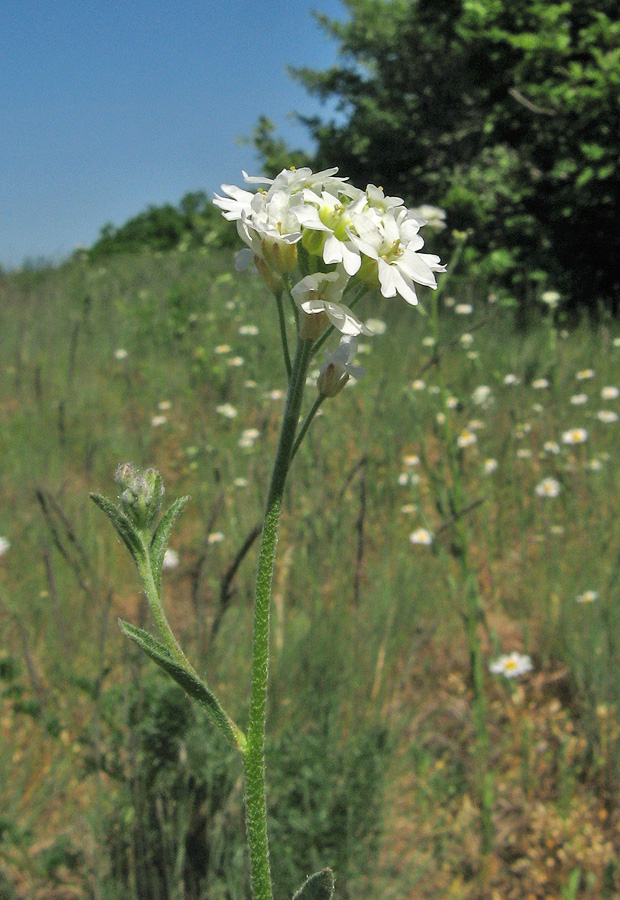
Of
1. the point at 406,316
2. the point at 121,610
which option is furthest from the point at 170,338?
the point at 121,610

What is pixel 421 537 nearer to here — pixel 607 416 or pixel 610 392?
pixel 607 416

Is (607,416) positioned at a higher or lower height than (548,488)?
higher

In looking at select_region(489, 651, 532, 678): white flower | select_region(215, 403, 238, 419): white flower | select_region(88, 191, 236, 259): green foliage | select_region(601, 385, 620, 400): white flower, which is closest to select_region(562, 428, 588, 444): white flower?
select_region(601, 385, 620, 400): white flower

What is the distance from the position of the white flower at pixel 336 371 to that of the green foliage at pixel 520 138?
2.77m

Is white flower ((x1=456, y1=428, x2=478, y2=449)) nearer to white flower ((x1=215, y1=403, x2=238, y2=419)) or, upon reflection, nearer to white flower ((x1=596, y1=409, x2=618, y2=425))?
white flower ((x1=596, y1=409, x2=618, y2=425))

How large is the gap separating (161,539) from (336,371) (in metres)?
0.26

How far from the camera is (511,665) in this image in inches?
88.0

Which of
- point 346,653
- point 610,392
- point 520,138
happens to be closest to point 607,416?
point 610,392

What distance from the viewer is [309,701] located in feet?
6.43

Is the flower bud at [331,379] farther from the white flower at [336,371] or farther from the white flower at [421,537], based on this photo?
the white flower at [421,537]

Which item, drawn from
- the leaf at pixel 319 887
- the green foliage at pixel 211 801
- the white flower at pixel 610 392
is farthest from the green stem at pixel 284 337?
the white flower at pixel 610 392

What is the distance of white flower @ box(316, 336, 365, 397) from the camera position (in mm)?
784

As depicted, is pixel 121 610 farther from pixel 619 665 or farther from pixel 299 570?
pixel 619 665

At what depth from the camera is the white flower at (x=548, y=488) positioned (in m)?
2.92
